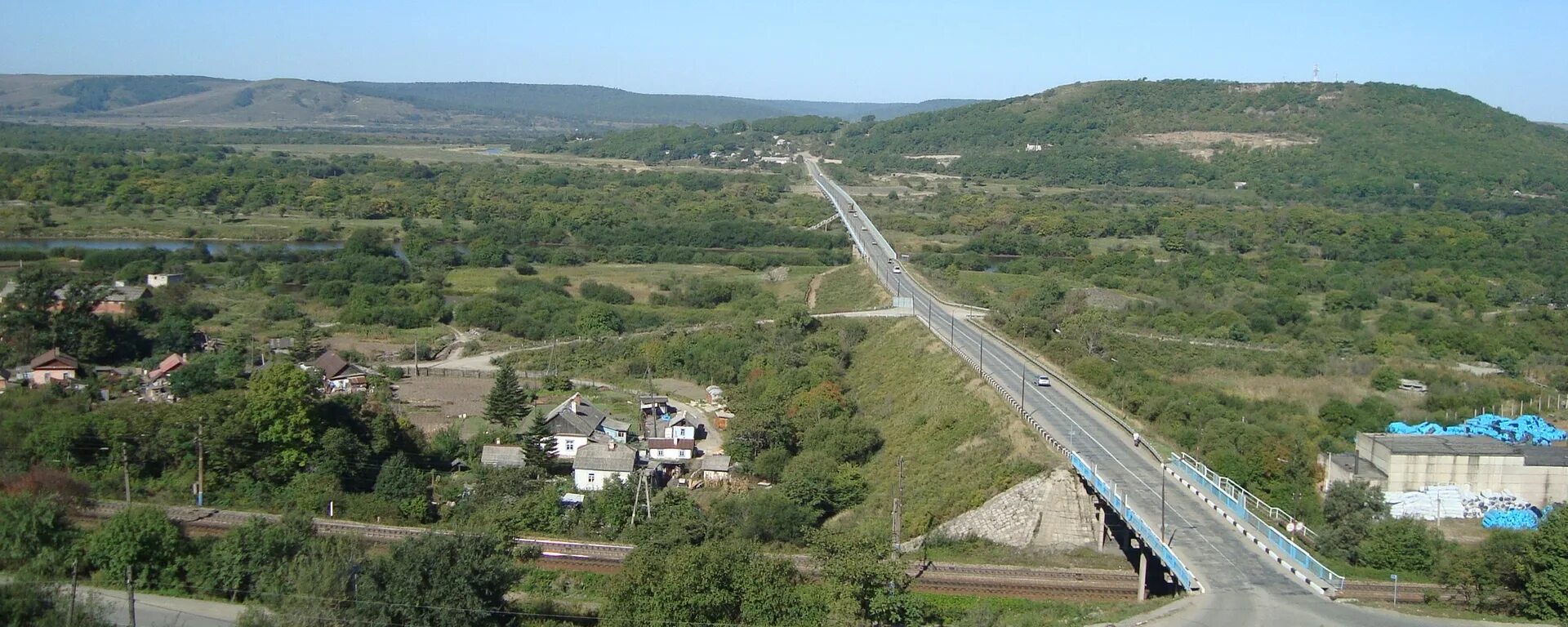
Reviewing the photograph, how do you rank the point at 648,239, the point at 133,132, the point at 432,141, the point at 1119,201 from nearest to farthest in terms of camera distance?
the point at 648,239
the point at 1119,201
the point at 133,132
the point at 432,141

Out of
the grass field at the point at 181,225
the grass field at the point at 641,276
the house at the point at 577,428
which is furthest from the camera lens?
the grass field at the point at 181,225

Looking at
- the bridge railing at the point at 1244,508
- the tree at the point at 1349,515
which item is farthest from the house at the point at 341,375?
the tree at the point at 1349,515

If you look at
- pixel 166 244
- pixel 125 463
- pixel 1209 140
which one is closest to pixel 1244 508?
pixel 125 463

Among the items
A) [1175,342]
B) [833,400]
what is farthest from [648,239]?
[833,400]

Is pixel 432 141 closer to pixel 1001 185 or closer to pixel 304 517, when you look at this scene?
pixel 1001 185

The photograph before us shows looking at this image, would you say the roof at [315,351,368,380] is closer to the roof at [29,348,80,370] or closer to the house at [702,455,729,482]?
the roof at [29,348,80,370]

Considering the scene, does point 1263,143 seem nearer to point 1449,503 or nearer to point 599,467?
point 1449,503

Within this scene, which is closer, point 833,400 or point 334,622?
point 334,622

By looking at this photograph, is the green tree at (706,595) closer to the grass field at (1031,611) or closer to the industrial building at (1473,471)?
the grass field at (1031,611)
